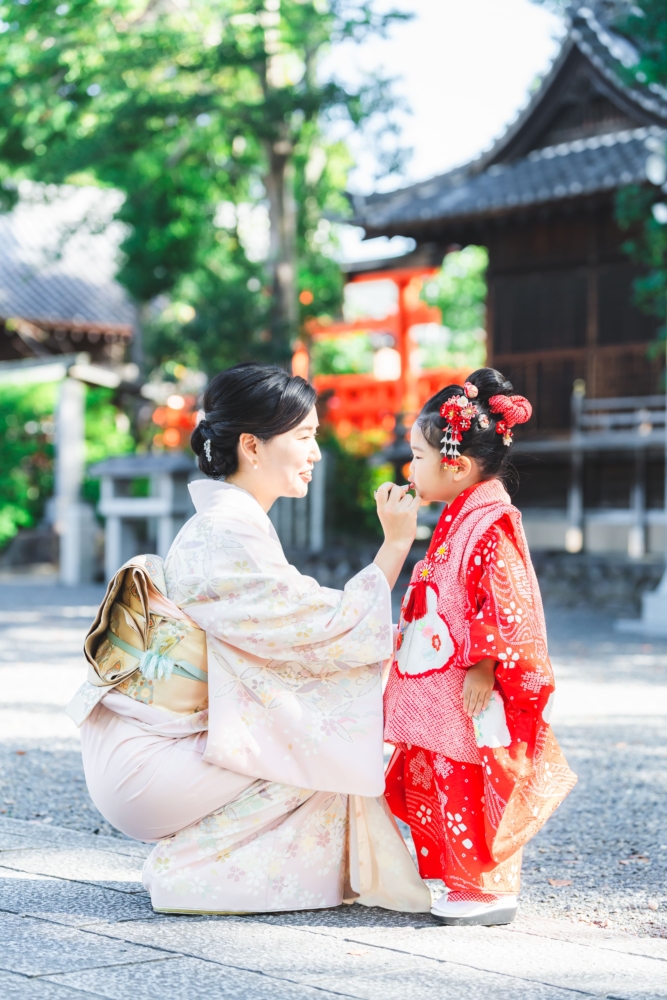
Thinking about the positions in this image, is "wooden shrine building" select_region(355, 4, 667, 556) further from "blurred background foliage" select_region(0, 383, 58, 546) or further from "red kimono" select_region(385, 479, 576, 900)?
"red kimono" select_region(385, 479, 576, 900)

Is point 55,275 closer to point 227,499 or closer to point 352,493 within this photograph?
point 352,493

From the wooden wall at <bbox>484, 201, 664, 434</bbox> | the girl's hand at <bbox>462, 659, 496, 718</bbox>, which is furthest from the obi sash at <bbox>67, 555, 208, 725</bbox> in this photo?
→ the wooden wall at <bbox>484, 201, 664, 434</bbox>

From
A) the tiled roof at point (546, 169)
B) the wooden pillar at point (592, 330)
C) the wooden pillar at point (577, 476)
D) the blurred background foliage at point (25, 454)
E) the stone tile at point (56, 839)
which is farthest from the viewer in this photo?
the blurred background foliage at point (25, 454)

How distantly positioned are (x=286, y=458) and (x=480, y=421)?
49cm

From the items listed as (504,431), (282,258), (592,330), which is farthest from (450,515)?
(282,258)

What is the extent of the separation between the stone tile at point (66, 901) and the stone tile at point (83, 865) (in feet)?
0.18

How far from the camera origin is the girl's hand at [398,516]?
2.80 metres

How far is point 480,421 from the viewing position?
283cm

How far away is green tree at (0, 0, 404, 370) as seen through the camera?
39.7ft

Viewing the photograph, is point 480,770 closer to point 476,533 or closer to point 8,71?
point 476,533

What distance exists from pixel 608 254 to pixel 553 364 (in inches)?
52.2

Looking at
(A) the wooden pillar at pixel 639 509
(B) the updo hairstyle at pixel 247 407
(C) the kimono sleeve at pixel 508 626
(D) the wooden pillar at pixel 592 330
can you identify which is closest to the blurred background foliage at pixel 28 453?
(D) the wooden pillar at pixel 592 330

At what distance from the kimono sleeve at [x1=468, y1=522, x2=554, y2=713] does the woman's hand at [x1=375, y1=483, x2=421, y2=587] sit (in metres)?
0.18

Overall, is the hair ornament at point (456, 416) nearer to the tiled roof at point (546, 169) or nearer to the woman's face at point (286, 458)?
the woman's face at point (286, 458)
